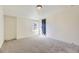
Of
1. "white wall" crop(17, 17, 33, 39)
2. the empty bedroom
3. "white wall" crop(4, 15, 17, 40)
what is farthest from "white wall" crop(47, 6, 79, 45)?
"white wall" crop(4, 15, 17, 40)

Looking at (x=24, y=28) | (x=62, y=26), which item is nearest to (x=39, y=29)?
(x=24, y=28)

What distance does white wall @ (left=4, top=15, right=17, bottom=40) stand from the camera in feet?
5.00

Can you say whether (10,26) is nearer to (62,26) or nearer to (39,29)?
(39,29)

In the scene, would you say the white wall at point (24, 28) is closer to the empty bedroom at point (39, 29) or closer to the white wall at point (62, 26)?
the empty bedroom at point (39, 29)

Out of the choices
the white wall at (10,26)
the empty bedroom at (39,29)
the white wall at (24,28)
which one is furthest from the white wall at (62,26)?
the white wall at (10,26)

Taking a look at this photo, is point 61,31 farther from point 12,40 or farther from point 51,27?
point 12,40

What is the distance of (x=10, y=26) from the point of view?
63.2 inches

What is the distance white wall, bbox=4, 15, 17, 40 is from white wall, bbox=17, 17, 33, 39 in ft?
0.28

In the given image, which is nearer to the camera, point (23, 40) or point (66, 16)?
point (23, 40)

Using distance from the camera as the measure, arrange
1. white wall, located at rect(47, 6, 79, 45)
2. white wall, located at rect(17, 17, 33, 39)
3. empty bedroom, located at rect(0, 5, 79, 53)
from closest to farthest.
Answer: empty bedroom, located at rect(0, 5, 79, 53) → white wall, located at rect(17, 17, 33, 39) → white wall, located at rect(47, 6, 79, 45)

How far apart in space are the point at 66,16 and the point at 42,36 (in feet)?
2.34

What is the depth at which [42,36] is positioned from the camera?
1.87m

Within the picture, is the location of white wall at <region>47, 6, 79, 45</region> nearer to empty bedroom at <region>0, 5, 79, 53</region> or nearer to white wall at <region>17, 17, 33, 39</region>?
empty bedroom at <region>0, 5, 79, 53</region>
